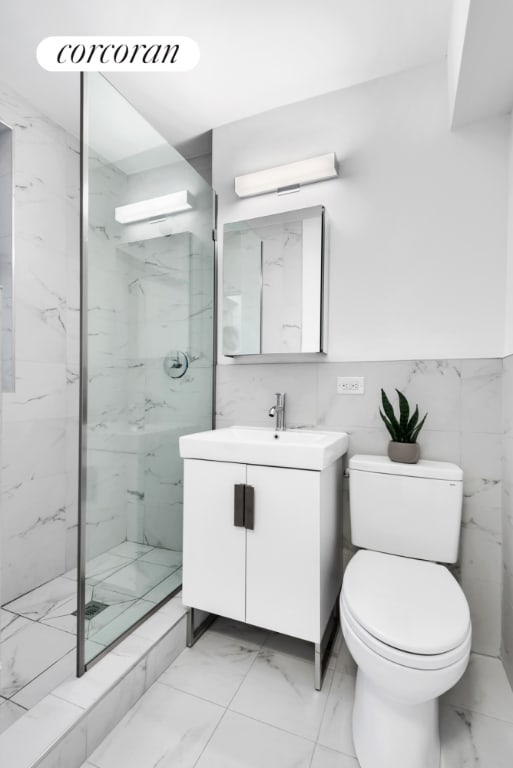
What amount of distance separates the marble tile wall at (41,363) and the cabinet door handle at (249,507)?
122 cm

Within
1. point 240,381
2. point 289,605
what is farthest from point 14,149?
point 289,605

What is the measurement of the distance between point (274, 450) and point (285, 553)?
15.0 inches

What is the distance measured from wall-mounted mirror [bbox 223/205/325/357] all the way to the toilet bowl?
1.07 m

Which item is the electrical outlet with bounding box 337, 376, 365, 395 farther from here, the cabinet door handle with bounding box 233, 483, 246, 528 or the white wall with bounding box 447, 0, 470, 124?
the white wall with bounding box 447, 0, 470, 124

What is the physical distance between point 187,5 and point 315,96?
0.73 meters

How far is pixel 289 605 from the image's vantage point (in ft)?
4.65

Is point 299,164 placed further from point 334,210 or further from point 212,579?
point 212,579

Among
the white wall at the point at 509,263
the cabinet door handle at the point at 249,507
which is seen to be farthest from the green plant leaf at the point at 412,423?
the cabinet door handle at the point at 249,507

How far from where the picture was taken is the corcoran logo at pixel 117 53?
1.60 m

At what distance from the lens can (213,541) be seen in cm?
154

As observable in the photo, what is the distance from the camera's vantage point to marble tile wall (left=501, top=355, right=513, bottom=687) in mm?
1445

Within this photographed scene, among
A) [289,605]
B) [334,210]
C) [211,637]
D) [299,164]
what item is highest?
[299,164]

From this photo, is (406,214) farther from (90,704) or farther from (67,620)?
(67,620)

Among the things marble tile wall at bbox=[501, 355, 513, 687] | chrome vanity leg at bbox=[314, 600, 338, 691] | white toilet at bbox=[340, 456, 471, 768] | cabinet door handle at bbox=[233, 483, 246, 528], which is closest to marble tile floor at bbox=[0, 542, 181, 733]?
cabinet door handle at bbox=[233, 483, 246, 528]
